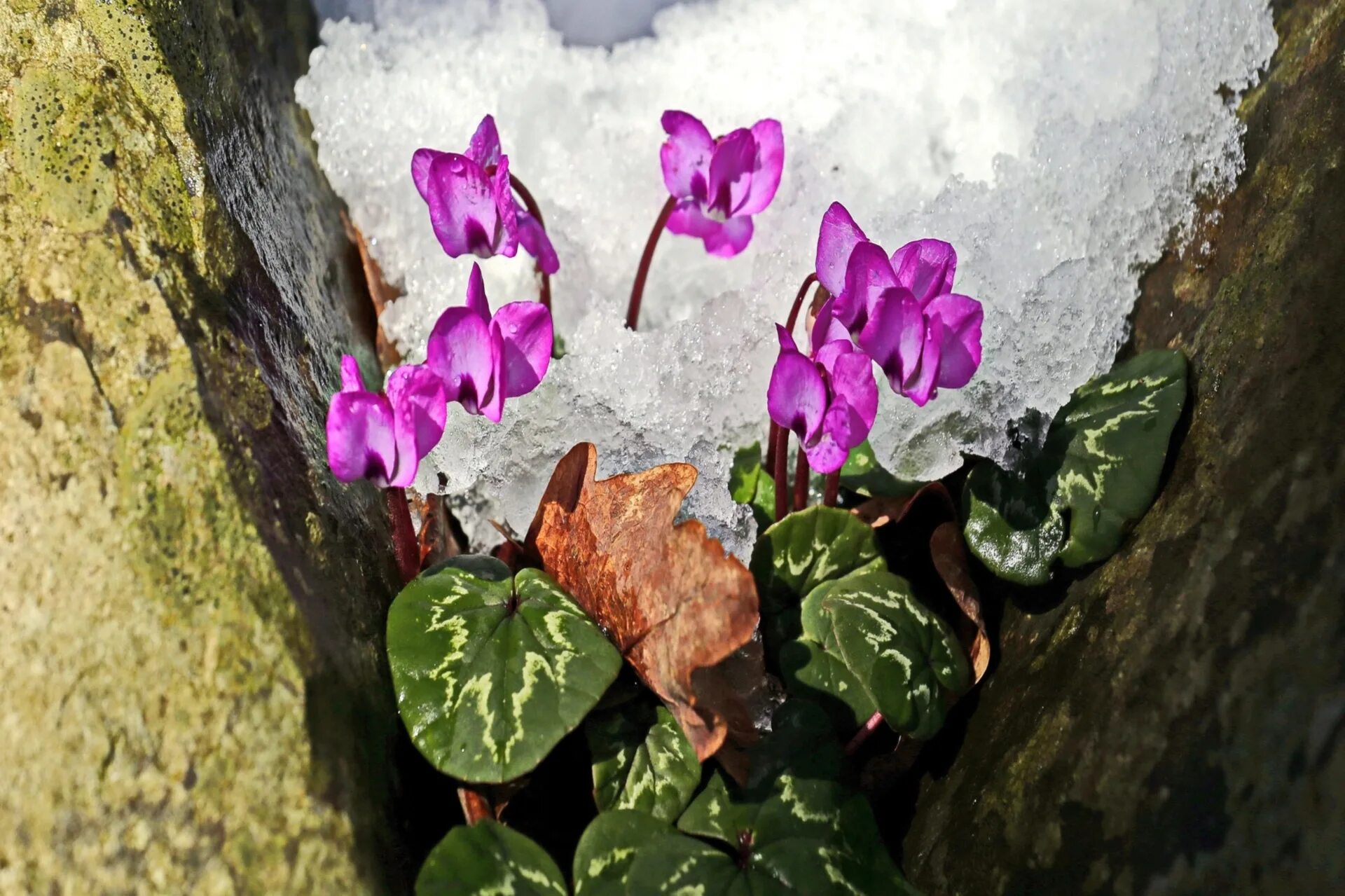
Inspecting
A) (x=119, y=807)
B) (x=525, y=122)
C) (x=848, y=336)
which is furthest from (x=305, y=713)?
(x=525, y=122)

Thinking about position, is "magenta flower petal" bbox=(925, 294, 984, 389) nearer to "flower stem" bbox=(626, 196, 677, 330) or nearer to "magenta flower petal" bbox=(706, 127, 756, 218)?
"magenta flower petal" bbox=(706, 127, 756, 218)

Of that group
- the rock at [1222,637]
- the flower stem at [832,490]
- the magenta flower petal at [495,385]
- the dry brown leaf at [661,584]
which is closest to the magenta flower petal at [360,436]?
the magenta flower petal at [495,385]

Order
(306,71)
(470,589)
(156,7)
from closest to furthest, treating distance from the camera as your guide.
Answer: (470,589) → (156,7) → (306,71)

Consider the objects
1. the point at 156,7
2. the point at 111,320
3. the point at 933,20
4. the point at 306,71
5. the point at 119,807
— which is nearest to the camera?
the point at 119,807

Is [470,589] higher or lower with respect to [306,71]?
lower

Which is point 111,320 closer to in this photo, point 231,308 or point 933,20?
point 231,308

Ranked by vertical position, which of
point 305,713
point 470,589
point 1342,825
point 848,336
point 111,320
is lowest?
point 1342,825
